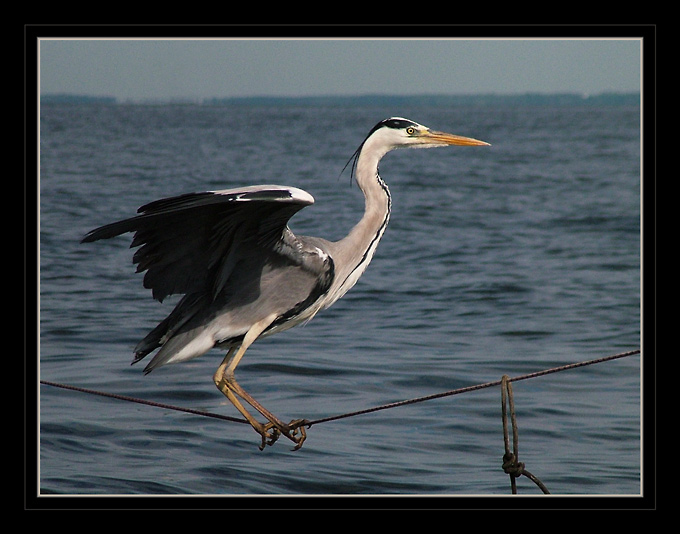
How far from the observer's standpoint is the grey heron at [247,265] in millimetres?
4557

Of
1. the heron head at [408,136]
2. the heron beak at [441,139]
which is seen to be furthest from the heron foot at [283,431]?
the heron beak at [441,139]

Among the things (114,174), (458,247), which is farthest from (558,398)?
(114,174)

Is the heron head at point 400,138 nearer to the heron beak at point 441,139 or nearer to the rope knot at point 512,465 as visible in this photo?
the heron beak at point 441,139

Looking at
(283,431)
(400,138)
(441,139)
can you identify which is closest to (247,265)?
(283,431)

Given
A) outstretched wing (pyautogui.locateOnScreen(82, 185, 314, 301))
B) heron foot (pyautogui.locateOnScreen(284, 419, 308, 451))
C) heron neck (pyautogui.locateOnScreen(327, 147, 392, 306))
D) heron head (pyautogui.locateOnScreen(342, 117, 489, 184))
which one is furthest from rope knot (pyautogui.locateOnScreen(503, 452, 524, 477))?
heron head (pyautogui.locateOnScreen(342, 117, 489, 184))

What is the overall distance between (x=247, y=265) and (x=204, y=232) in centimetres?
38

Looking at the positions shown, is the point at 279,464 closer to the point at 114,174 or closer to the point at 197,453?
the point at 197,453

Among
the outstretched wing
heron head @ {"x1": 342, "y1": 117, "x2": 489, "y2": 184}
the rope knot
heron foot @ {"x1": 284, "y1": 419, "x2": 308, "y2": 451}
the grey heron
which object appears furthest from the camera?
heron head @ {"x1": 342, "y1": 117, "x2": 489, "y2": 184}

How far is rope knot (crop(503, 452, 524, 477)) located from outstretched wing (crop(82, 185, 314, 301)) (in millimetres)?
1493

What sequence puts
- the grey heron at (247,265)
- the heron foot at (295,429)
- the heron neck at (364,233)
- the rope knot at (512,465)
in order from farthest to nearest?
the heron neck at (364,233), the heron foot at (295,429), the grey heron at (247,265), the rope knot at (512,465)

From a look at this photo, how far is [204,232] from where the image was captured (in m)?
4.64

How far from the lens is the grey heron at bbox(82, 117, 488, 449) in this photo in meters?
4.56

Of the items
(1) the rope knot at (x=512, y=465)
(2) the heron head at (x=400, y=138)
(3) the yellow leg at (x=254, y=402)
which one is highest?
(2) the heron head at (x=400, y=138)

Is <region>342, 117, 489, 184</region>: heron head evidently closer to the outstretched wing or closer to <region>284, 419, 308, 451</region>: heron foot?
the outstretched wing
